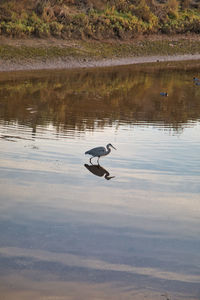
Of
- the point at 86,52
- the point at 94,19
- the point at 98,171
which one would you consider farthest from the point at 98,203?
the point at 94,19

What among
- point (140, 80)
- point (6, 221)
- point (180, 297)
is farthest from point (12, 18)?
point (180, 297)

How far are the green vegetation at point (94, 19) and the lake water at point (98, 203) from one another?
12.2m

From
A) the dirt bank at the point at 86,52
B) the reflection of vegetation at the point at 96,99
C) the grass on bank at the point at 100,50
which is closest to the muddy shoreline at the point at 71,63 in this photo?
the dirt bank at the point at 86,52

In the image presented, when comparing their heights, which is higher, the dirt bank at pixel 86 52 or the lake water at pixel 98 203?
the dirt bank at pixel 86 52

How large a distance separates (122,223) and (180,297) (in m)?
1.87

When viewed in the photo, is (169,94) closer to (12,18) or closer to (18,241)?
(12,18)

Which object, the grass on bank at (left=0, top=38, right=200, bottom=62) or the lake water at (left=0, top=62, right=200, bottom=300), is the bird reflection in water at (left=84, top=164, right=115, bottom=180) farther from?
the grass on bank at (left=0, top=38, right=200, bottom=62)

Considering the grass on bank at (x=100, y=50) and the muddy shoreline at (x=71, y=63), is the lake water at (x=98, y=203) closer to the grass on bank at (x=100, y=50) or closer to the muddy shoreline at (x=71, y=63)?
the muddy shoreline at (x=71, y=63)

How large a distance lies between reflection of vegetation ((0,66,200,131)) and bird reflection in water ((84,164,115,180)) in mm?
3011

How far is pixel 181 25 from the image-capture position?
116 ft

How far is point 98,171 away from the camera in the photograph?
9.52 m

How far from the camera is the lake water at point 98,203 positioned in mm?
5594

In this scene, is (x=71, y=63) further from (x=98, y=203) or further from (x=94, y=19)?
(x=98, y=203)

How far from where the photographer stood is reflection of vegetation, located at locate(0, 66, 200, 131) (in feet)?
46.1
